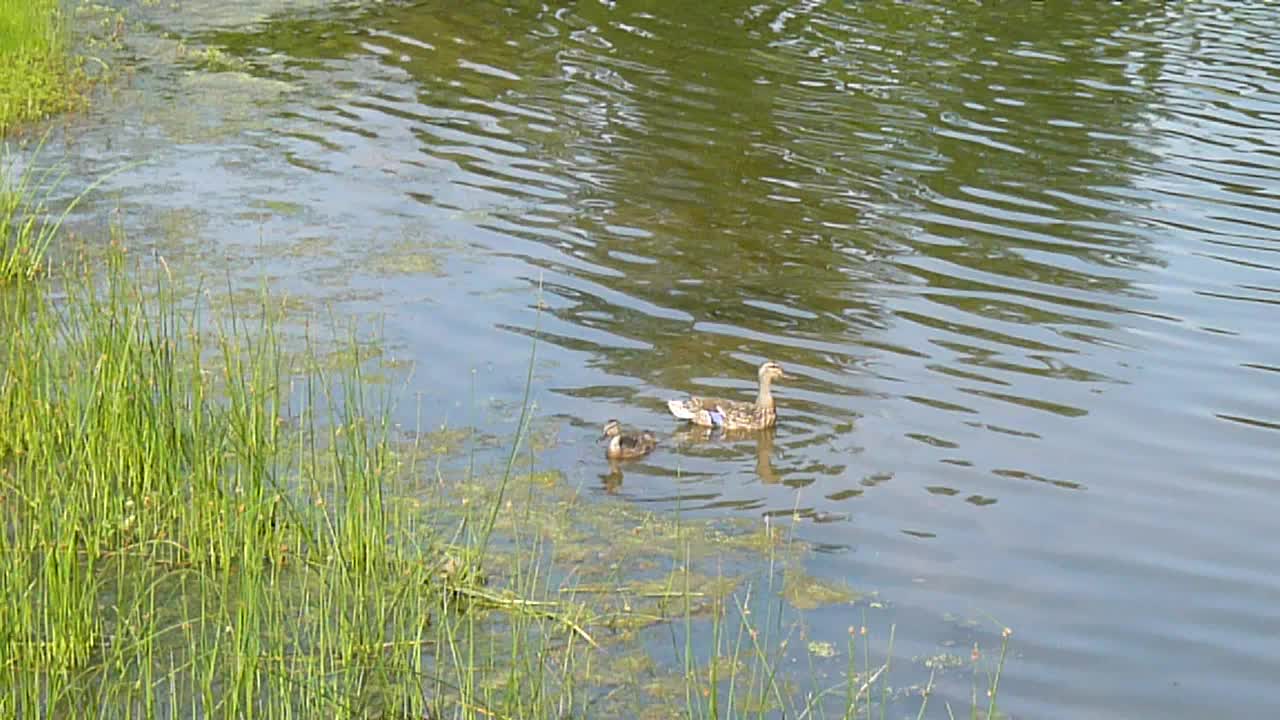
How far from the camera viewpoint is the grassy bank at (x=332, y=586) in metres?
5.59

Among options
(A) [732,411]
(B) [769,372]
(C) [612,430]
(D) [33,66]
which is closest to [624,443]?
(C) [612,430]

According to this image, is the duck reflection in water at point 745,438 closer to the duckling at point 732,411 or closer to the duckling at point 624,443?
the duckling at point 732,411

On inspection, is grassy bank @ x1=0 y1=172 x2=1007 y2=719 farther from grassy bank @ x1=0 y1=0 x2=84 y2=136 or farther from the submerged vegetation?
grassy bank @ x1=0 y1=0 x2=84 y2=136

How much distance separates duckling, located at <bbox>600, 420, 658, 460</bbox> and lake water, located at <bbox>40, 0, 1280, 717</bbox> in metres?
0.09

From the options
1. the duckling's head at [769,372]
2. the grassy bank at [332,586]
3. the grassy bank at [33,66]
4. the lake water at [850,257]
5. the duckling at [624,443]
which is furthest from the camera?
the grassy bank at [33,66]

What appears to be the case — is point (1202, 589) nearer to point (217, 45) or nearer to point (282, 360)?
point (282, 360)

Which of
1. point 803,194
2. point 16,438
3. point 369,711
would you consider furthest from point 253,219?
point 369,711

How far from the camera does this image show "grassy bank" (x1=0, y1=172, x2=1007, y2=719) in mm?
5590

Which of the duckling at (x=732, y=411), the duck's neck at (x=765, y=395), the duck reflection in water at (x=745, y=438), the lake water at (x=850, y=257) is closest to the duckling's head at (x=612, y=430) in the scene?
the lake water at (x=850, y=257)

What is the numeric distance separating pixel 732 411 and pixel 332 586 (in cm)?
354

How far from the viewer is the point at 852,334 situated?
34.9ft

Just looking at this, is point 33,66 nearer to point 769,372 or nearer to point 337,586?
point 769,372

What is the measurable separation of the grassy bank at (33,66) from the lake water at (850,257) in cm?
40

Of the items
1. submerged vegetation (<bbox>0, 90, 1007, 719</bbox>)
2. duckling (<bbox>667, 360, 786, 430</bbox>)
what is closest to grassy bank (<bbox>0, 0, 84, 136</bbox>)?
submerged vegetation (<bbox>0, 90, 1007, 719</bbox>)
